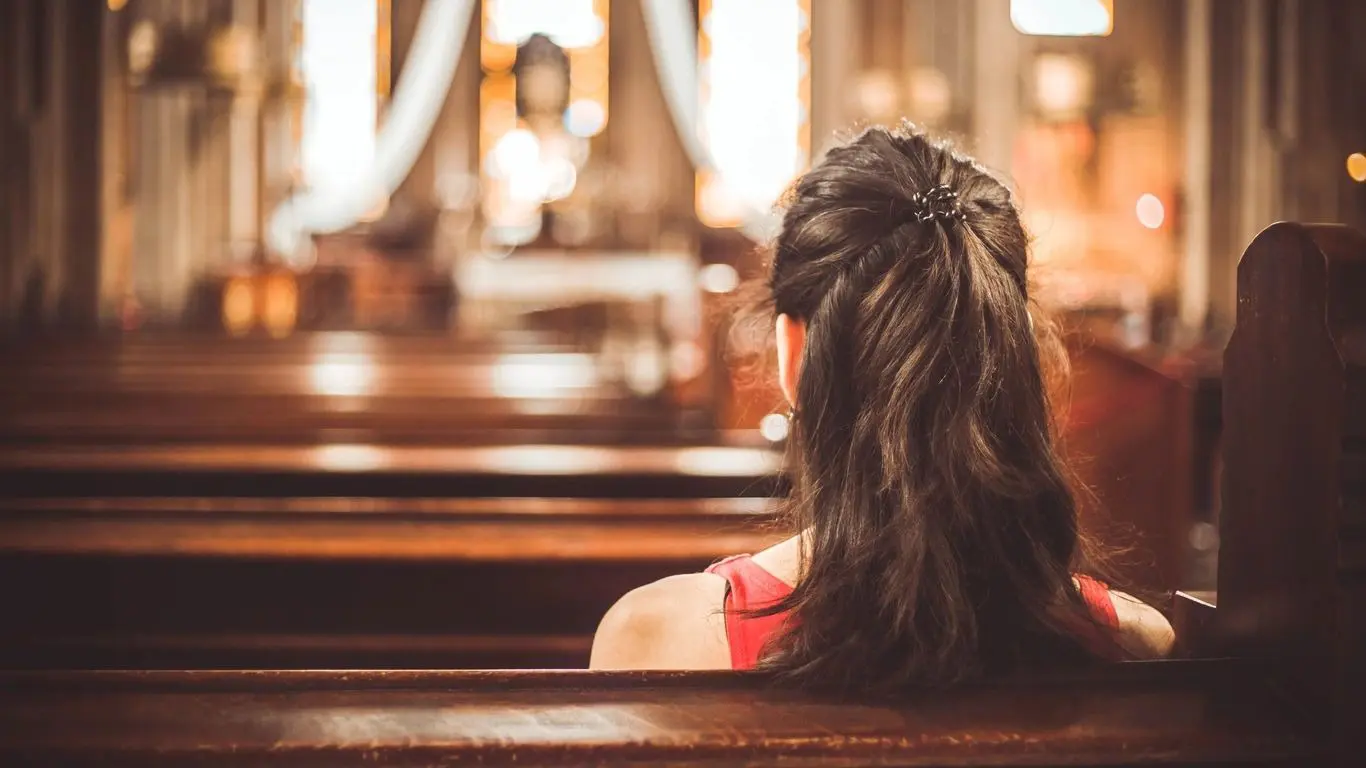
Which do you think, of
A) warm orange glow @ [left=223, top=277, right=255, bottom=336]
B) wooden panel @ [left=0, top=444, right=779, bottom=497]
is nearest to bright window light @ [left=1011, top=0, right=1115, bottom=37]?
warm orange glow @ [left=223, top=277, right=255, bottom=336]

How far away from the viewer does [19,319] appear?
21.0 ft

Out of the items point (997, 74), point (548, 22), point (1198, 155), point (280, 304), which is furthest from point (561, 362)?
point (548, 22)

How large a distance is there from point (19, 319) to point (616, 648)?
6.43 meters

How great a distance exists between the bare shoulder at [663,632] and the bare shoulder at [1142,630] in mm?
360

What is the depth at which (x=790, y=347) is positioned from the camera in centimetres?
110

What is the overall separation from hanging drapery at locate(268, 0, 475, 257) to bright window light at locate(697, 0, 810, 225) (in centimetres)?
254

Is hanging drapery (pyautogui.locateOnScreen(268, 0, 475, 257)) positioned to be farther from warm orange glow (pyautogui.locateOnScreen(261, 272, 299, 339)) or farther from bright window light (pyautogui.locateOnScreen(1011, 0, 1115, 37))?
bright window light (pyautogui.locateOnScreen(1011, 0, 1115, 37))

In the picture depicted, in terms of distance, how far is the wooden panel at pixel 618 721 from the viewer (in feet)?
2.43

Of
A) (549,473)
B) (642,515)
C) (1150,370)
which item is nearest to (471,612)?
(642,515)

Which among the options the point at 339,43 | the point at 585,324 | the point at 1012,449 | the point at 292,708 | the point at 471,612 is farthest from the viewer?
the point at 339,43

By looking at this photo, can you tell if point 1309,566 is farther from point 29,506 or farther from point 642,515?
point 29,506

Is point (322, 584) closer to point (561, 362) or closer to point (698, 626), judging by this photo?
point (698, 626)

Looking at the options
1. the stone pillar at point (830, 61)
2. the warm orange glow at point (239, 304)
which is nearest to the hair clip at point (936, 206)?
the warm orange glow at point (239, 304)

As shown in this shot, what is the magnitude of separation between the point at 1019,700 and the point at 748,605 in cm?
25
